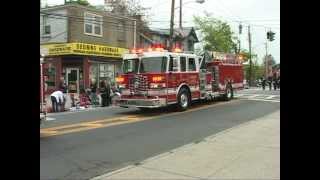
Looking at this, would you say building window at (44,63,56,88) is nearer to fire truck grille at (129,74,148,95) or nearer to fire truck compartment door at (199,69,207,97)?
fire truck compartment door at (199,69,207,97)

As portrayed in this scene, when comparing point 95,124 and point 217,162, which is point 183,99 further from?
point 217,162

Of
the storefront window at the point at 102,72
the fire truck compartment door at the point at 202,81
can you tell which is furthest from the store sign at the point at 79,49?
the fire truck compartment door at the point at 202,81

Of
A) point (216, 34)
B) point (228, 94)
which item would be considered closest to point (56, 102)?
point (228, 94)

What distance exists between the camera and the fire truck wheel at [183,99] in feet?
70.1

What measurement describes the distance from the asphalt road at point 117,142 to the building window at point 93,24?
1591cm

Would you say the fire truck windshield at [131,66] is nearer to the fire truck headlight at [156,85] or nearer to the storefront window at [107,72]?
the fire truck headlight at [156,85]

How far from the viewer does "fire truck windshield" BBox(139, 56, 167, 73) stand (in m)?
20.2
